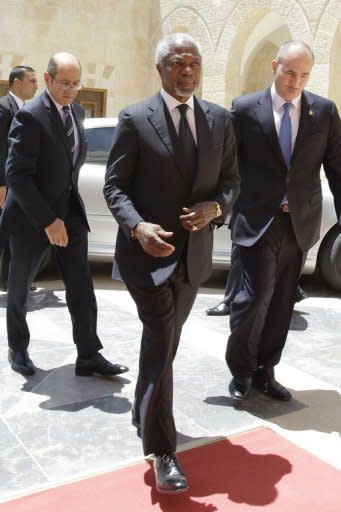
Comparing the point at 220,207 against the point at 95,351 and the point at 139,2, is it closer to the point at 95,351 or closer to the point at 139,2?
the point at 95,351

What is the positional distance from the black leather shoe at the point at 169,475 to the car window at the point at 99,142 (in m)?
4.46

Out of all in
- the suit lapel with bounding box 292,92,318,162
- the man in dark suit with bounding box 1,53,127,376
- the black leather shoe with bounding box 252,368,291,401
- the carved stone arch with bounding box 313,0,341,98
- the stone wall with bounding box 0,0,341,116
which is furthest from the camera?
the stone wall with bounding box 0,0,341,116

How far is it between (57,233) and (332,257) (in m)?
3.56

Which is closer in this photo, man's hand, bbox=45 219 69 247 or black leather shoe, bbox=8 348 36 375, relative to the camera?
man's hand, bbox=45 219 69 247

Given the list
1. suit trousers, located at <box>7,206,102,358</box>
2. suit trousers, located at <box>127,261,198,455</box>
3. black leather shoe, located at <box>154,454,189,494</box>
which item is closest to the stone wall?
suit trousers, located at <box>7,206,102,358</box>

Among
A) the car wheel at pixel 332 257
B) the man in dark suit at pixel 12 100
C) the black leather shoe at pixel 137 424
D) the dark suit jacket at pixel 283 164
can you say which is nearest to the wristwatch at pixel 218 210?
the dark suit jacket at pixel 283 164

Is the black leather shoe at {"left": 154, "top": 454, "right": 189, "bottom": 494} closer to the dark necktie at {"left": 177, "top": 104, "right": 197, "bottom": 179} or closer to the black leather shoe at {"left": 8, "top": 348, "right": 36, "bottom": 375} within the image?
the dark necktie at {"left": 177, "top": 104, "right": 197, "bottom": 179}

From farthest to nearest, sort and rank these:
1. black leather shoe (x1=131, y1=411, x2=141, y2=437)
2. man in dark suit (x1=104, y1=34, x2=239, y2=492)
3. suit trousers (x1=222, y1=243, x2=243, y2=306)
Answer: suit trousers (x1=222, y1=243, x2=243, y2=306) → black leather shoe (x1=131, y1=411, x2=141, y2=437) → man in dark suit (x1=104, y1=34, x2=239, y2=492)

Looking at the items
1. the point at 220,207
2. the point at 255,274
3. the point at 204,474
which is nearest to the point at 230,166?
the point at 220,207

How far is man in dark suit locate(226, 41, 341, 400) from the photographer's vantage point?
3695mm

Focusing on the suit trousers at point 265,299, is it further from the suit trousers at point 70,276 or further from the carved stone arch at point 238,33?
the carved stone arch at point 238,33

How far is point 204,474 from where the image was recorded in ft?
10.0

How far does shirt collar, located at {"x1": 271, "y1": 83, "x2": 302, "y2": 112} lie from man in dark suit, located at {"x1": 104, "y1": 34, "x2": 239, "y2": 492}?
2.72 feet

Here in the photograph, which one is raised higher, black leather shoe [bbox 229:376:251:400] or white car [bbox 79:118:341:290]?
white car [bbox 79:118:341:290]
